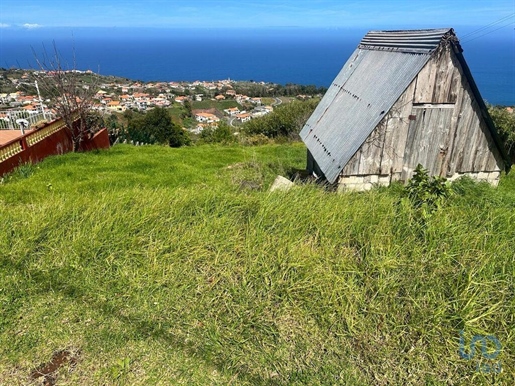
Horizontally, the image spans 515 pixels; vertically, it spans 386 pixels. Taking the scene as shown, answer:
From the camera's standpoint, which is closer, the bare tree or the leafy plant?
the leafy plant

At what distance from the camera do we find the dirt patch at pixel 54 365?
10.2 ft

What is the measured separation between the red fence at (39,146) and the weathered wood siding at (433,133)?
9121mm

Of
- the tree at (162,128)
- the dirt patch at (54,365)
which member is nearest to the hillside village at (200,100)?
the tree at (162,128)

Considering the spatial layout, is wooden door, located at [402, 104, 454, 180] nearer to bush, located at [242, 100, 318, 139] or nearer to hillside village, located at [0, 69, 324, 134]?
bush, located at [242, 100, 318, 139]

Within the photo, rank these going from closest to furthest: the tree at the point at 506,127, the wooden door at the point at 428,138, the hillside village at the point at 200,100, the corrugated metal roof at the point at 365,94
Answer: the corrugated metal roof at the point at 365,94
the wooden door at the point at 428,138
the tree at the point at 506,127
the hillside village at the point at 200,100

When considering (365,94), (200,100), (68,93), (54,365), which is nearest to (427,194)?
(365,94)

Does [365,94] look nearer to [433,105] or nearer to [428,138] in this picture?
[433,105]

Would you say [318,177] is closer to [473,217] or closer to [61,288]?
[473,217]

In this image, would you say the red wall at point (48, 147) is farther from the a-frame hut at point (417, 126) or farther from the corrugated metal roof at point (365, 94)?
the a-frame hut at point (417, 126)

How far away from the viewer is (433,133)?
7.14 metres

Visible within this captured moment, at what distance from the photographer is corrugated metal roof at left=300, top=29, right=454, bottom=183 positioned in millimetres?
6805

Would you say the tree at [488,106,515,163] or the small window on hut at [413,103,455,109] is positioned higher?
the small window on hut at [413,103,455,109]

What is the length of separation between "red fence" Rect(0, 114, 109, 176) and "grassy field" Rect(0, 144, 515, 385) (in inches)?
201

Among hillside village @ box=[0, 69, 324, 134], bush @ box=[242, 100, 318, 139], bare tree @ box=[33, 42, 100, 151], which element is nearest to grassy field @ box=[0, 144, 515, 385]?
bare tree @ box=[33, 42, 100, 151]
